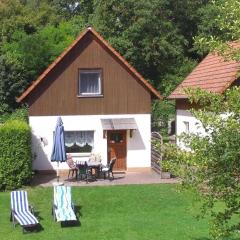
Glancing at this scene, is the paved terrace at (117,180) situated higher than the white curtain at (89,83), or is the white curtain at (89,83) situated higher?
the white curtain at (89,83)

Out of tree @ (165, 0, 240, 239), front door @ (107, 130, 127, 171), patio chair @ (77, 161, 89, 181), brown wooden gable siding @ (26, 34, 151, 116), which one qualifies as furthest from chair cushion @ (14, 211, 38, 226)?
front door @ (107, 130, 127, 171)

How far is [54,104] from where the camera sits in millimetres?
28109

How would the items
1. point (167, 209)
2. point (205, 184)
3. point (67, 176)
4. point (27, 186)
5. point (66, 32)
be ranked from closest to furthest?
point (205, 184), point (167, 209), point (27, 186), point (67, 176), point (66, 32)

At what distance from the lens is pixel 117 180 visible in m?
26.0

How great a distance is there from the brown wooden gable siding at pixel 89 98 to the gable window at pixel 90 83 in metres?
0.22

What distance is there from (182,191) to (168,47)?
117 ft

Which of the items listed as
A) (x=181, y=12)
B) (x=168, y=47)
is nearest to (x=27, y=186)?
(x=168, y=47)

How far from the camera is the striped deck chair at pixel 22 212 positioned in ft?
57.4

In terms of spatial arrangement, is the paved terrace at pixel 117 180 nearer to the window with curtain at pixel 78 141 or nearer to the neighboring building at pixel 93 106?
the neighboring building at pixel 93 106

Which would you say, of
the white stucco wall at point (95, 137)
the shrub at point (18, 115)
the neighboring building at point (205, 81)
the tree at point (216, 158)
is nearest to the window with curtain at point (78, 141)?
the white stucco wall at point (95, 137)

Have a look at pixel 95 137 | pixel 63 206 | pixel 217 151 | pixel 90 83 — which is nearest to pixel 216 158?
pixel 217 151

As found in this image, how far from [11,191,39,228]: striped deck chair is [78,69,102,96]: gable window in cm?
982

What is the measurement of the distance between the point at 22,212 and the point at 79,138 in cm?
1010

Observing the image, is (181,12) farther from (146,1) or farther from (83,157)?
(83,157)
